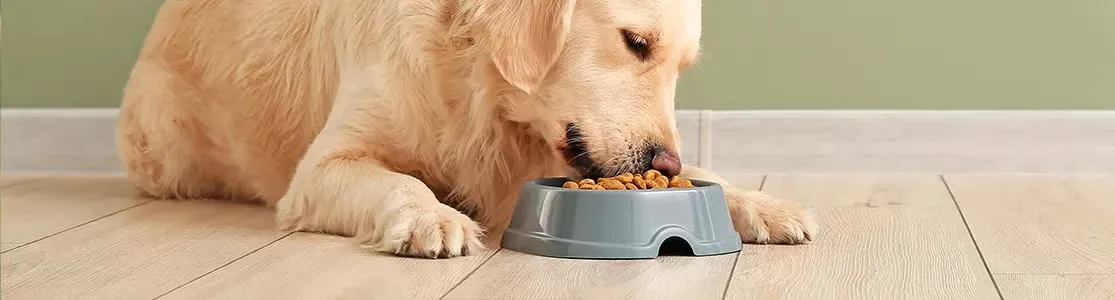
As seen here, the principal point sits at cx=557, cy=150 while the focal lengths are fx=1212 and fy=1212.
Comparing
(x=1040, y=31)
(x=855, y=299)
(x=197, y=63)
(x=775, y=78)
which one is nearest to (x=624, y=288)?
(x=855, y=299)

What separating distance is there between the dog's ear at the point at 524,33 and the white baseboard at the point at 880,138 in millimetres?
1292

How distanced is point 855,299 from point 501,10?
816 millimetres

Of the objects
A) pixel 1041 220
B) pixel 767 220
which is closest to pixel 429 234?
pixel 767 220

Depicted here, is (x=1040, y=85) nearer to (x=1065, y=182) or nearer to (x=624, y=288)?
(x=1065, y=182)

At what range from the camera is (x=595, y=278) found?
1.62 m

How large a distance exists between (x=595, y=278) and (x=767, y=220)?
1.64 feet

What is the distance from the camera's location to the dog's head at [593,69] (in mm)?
1967

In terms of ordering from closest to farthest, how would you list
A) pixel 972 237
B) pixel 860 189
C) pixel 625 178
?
pixel 625 178
pixel 972 237
pixel 860 189

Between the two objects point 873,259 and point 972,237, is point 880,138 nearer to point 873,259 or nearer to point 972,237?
point 972,237

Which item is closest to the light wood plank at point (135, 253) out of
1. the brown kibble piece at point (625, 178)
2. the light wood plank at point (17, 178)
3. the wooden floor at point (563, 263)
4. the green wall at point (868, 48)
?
the wooden floor at point (563, 263)

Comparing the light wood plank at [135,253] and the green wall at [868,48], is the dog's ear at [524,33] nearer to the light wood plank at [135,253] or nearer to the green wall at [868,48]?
the light wood plank at [135,253]

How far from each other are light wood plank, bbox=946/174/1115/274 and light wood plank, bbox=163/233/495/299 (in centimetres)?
79

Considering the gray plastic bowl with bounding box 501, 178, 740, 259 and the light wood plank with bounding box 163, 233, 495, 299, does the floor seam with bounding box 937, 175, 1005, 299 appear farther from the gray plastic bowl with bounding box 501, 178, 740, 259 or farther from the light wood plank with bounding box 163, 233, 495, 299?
the light wood plank with bounding box 163, 233, 495, 299

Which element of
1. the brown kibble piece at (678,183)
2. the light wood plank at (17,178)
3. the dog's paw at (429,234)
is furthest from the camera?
the light wood plank at (17,178)
